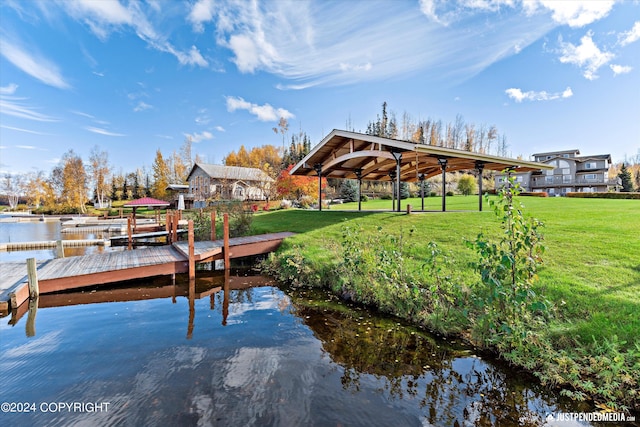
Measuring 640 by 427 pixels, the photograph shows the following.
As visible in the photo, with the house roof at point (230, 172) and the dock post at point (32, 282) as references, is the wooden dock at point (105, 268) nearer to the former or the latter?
the dock post at point (32, 282)

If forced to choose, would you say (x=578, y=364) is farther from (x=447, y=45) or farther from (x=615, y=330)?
(x=447, y=45)

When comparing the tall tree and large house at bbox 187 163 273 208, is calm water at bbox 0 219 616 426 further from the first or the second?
the tall tree

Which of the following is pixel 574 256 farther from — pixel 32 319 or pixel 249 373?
pixel 32 319

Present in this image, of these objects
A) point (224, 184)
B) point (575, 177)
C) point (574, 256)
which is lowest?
point (574, 256)

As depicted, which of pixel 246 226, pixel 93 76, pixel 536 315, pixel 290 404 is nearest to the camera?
pixel 290 404

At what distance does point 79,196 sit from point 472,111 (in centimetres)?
7411

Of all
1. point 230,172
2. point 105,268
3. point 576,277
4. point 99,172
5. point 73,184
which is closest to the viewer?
point 576,277

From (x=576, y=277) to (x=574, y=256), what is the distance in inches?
52.1

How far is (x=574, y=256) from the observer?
623cm

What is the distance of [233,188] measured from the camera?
36.6 m

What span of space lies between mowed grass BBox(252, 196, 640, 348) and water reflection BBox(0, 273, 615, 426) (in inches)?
54.7

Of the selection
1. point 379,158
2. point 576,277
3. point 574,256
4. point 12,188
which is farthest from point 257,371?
point 12,188

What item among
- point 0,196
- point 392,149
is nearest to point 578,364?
point 392,149

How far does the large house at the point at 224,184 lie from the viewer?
36094 mm
